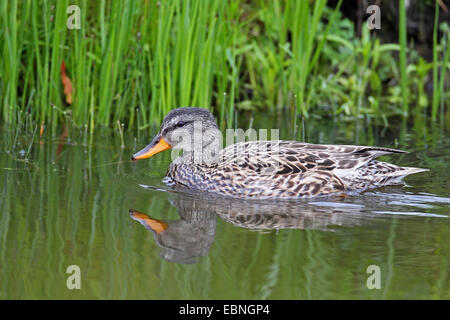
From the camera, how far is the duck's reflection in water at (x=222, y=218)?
5242 mm

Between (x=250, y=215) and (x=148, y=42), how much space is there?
11.5 feet

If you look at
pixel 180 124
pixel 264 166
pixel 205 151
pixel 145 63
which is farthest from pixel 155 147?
pixel 145 63

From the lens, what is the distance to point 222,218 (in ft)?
19.6

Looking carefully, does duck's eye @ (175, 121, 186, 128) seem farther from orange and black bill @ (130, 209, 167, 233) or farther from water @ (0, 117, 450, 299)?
orange and black bill @ (130, 209, 167, 233)

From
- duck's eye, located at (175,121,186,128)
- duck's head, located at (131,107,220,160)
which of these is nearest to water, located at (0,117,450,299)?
duck's head, located at (131,107,220,160)

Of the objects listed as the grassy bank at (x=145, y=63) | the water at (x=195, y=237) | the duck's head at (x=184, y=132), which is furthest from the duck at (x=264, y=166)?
the grassy bank at (x=145, y=63)

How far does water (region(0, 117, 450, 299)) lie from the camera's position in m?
4.41

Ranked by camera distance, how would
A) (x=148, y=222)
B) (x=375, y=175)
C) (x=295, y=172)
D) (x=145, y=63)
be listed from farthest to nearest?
(x=145, y=63) < (x=375, y=175) < (x=295, y=172) < (x=148, y=222)

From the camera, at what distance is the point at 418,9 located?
42.5ft

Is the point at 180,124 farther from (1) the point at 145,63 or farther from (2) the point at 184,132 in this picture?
(1) the point at 145,63

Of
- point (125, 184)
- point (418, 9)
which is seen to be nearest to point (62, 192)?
point (125, 184)

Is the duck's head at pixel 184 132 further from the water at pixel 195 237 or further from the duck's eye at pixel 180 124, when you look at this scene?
the water at pixel 195 237

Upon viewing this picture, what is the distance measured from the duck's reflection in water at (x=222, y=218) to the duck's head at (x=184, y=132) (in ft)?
2.19

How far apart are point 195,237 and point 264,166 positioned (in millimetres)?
1648
